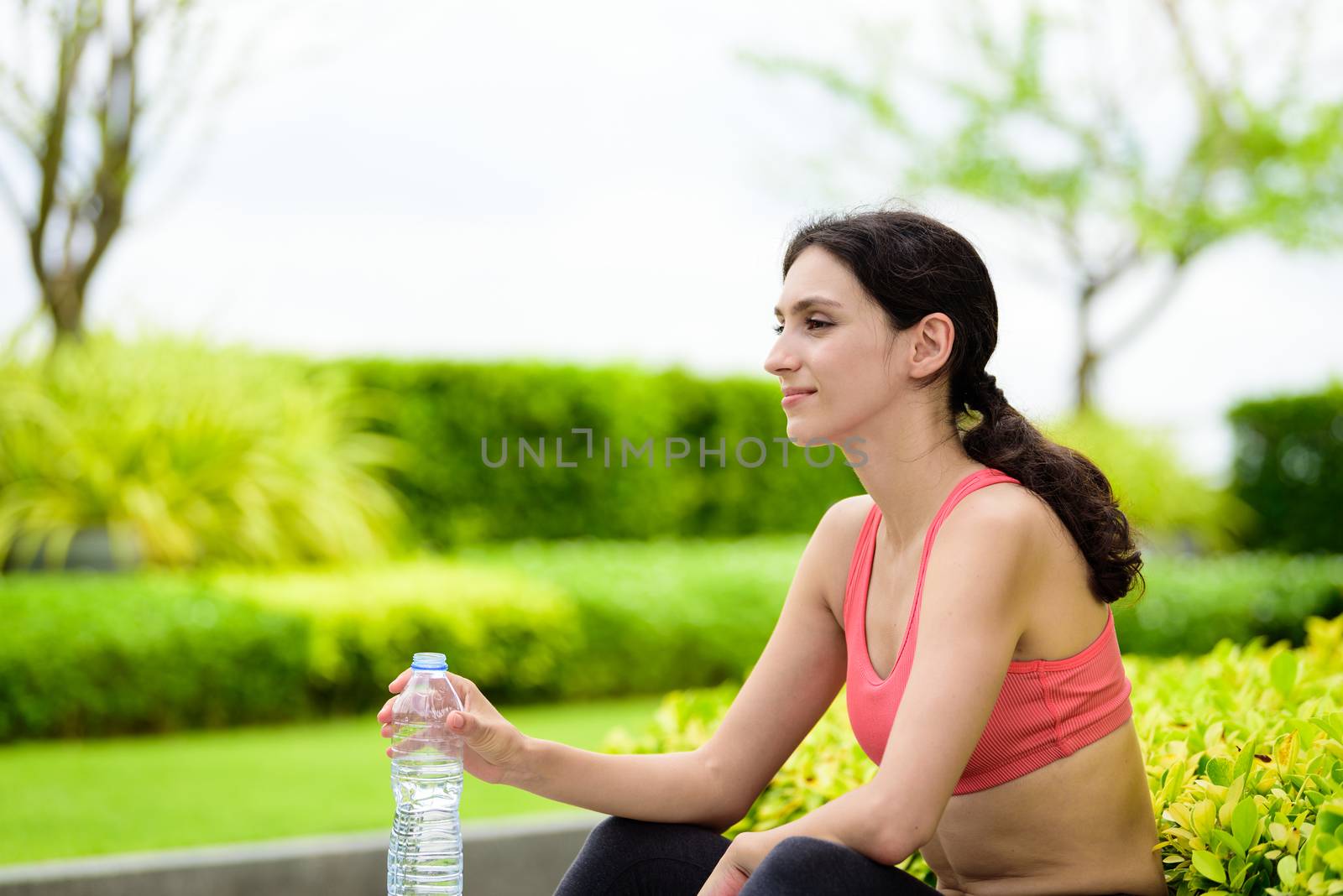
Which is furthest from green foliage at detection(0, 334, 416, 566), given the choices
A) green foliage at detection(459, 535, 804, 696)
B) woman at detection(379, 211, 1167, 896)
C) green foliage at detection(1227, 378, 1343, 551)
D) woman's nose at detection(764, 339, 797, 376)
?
green foliage at detection(1227, 378, 1343, 551)

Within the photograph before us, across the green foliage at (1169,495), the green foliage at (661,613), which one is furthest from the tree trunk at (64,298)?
the green foliage at (1169,495)

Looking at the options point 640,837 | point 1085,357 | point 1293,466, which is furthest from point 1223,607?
point 640,837

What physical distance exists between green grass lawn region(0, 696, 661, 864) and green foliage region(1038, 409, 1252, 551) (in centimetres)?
868

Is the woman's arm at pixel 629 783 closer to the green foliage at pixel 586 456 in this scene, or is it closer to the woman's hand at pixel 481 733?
the woman's hand at pixel 481 733

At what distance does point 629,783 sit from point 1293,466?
13.8m

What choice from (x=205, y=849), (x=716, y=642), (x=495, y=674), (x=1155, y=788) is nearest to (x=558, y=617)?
(x=495, y=674)

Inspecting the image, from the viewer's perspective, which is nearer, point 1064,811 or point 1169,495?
point 1064,811

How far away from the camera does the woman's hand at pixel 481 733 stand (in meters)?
2.40

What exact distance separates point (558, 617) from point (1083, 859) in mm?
6599

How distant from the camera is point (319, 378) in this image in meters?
10.8

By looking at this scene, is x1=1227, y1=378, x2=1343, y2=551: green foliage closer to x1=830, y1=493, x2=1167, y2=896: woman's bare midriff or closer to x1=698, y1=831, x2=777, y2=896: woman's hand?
x1=830, y1=493, x2=1167, y2=896: woman's bare midriff

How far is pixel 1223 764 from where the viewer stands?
2404 millimetres

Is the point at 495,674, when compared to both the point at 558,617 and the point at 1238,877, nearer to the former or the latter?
the point at 558,617

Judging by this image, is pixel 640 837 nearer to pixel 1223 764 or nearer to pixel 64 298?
pixel 1223 764
